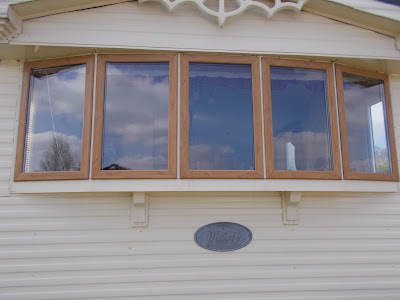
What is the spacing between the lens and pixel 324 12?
391 cm

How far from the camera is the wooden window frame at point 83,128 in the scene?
343 cm

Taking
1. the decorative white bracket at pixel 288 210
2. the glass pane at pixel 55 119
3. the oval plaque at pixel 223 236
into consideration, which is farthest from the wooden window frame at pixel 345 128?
the glass pane at pixel 55 119

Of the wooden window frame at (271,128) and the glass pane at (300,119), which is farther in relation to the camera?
the glass pane at (300,119)

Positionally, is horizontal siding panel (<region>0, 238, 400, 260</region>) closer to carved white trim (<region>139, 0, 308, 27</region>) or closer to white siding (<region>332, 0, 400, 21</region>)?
carved white trim (<region>139, 0, 308, 27</region>)

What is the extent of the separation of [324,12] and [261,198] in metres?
2.14

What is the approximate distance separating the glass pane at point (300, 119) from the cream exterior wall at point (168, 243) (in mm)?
281

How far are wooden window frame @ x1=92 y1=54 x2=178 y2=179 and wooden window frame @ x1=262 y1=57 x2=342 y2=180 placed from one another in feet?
3.03

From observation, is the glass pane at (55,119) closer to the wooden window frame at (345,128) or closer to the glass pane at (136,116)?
the glass pane at (136,116)

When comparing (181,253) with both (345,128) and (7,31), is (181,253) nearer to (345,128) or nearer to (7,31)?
(345,128)

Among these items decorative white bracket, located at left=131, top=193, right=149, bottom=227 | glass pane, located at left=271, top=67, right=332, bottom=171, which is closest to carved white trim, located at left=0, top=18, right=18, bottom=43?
decorative white bracket, located at left=131, top=193, right=149, bottom=227

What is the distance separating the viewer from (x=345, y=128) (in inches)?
151

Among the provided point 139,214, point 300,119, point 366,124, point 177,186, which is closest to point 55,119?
point 139,214

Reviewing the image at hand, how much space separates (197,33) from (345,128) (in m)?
1.86

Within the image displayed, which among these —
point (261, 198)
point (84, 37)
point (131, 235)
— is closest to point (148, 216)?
point (131, 235)
